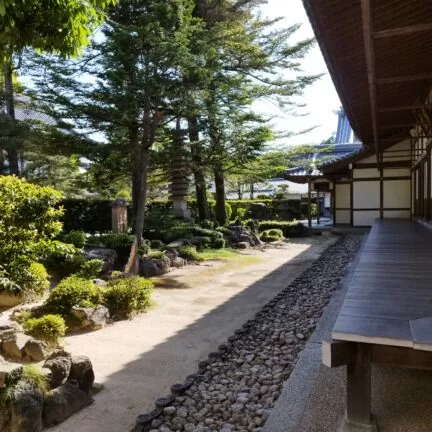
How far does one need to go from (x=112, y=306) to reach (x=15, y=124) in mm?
9630

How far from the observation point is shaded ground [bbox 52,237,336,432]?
10.2 ft

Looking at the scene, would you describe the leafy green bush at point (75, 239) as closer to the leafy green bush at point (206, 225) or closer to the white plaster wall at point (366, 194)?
the leafy green bush at point (206, 225)

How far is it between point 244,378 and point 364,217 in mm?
13436

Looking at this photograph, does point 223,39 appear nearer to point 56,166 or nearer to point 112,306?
point 56,166

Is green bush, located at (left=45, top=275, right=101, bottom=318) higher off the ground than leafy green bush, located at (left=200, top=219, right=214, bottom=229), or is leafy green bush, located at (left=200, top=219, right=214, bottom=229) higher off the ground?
leafy green bush, located at (left=200, top=219, right=214, bottom=229)

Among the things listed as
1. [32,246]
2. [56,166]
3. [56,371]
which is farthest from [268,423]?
[56,166]

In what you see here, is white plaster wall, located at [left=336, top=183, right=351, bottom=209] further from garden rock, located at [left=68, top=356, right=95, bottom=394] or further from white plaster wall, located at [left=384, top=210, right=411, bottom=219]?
garden rock, located at [left=68, top=356, right=95, bottom=394]

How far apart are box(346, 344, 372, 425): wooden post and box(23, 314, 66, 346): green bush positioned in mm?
3341

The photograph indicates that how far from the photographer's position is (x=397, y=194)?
47.2ft

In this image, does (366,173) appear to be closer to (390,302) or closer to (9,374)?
(390,302)

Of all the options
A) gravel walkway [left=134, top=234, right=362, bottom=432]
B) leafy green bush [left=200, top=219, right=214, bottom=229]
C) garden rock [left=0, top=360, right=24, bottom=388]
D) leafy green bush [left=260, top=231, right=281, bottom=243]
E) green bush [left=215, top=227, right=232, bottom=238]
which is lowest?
gravel walkway [left=134, top=234, right=362, bottom=432]

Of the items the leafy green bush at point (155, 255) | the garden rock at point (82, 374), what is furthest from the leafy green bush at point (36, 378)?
the leafy green bush at point (155, 255)

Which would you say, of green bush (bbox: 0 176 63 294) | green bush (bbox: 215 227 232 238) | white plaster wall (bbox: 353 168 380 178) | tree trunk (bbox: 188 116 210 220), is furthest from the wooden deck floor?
white plaster wall (bbox: 353 168 380 178)

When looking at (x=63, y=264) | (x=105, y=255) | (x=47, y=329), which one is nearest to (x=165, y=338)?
(x=47, y=329)
